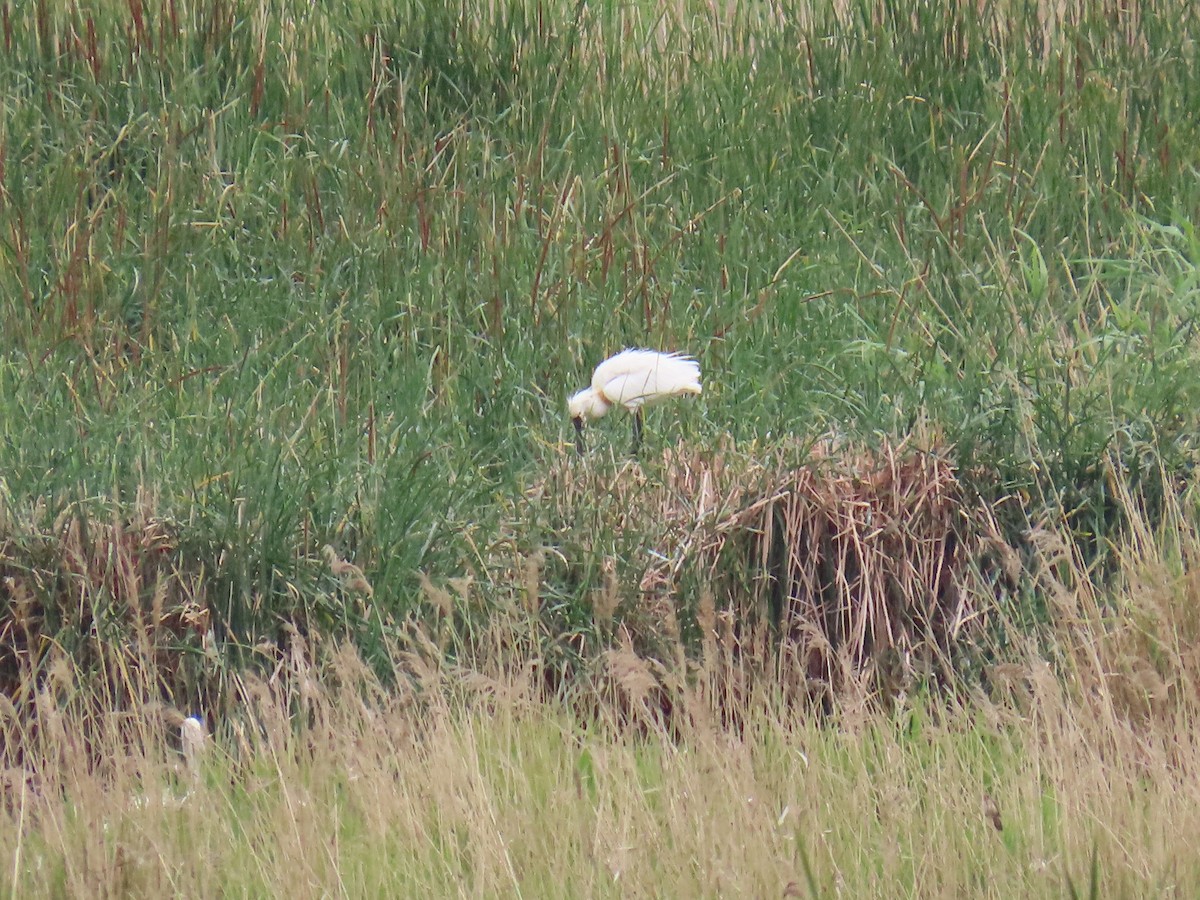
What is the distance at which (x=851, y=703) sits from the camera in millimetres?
2873

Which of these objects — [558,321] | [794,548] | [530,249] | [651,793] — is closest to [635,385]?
[794,548]

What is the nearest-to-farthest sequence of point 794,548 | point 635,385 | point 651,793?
point 651,793 → point 794,548 → point 635,385

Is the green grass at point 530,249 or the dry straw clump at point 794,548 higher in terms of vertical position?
the green grass at point 530,249

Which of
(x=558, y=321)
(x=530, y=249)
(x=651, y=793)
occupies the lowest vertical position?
(x=651, y=793)

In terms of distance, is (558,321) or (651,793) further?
(558,321)

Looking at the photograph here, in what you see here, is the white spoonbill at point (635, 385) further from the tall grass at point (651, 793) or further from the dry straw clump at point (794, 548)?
the tall grass at point (651, 793)

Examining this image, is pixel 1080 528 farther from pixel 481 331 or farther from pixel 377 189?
pixel 377 189

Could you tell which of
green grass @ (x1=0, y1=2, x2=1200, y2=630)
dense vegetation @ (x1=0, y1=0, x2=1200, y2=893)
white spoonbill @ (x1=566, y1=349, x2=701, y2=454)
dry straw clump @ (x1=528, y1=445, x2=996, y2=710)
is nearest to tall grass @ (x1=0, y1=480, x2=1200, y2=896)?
dense vegetation @ (x1=0, y1=0, x2=1200, y2=893)

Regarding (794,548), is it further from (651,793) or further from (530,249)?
(530,249)

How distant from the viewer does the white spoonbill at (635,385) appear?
3883 millimetres

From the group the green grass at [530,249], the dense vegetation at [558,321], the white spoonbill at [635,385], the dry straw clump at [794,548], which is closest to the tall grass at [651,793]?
the dense vegetation at [558,321]

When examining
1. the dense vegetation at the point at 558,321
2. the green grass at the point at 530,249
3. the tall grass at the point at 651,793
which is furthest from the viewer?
the green grass at the point at 530,249

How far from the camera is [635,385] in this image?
3879 mm

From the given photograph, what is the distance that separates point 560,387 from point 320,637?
4.64 ft
